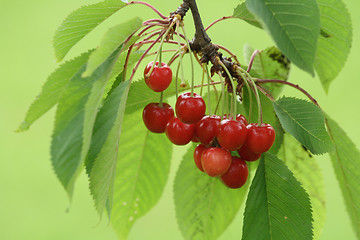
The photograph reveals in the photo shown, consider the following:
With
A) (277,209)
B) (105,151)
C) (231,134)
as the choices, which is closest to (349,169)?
(277,209)

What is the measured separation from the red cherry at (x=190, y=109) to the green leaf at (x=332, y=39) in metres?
0.34

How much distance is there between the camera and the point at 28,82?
4.52 metres

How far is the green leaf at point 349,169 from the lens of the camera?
116 cm

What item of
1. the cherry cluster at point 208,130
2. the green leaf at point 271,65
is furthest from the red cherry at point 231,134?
the green leaf at point 271,65

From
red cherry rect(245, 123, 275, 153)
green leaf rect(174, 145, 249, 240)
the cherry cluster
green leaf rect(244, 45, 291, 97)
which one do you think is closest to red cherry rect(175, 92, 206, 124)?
the cherry cluster

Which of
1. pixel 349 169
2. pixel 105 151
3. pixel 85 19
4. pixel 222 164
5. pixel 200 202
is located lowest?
pixel 200 202

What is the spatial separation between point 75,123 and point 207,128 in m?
0.30

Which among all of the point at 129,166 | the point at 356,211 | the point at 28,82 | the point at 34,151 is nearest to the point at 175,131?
the point at 129,166

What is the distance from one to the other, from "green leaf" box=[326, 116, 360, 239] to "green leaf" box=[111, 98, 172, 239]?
41 centimetres

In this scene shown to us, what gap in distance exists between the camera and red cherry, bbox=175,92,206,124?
0.96 metres

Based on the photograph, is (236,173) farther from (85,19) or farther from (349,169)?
(85,19)

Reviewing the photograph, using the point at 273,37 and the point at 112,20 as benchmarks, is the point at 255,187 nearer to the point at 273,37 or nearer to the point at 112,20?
the point at 273,37

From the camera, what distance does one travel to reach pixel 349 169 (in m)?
1.16

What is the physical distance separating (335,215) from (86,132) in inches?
117
